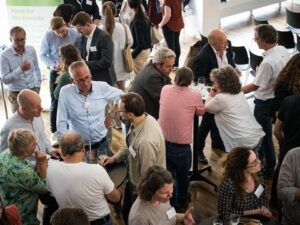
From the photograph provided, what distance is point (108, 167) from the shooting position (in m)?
3.58

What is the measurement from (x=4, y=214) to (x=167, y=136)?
1.66m

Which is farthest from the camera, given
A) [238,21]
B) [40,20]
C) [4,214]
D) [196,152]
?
[238,21]

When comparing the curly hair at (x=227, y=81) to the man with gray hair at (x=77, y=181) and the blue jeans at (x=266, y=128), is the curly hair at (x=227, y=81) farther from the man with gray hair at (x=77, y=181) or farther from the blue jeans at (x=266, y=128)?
the man with gray hair at (x=77, y=181)

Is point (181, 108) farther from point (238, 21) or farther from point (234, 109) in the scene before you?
point (238, 21)

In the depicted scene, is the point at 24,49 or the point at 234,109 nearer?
the point at 234,109

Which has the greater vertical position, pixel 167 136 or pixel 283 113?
pixel 283 113

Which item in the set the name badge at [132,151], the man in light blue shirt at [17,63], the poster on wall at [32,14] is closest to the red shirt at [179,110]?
the name badge at [132,151]

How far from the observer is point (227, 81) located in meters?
3.85

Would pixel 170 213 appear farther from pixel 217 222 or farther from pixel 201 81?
pixel 201 81

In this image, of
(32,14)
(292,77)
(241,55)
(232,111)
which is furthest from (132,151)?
(32,14)

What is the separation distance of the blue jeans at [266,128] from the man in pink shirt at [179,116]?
0.87 m

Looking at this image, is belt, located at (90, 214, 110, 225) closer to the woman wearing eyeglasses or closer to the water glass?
the woman wearing eyeglasses

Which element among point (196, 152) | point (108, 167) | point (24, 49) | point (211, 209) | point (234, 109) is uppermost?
point (24, 49)

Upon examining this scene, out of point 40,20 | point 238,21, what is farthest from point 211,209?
point 238,21
